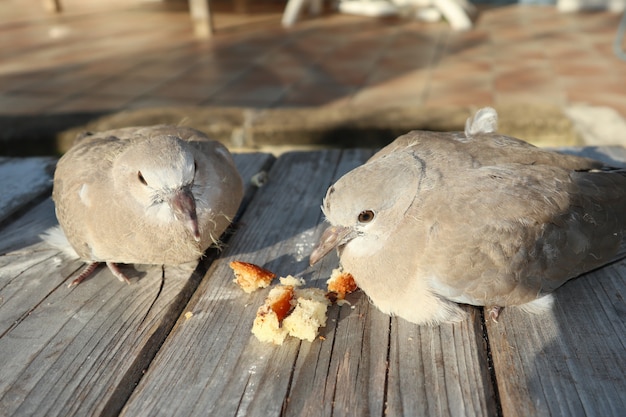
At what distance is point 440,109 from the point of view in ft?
14.9

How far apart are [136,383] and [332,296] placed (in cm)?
76

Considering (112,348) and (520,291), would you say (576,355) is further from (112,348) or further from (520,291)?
(112,348)

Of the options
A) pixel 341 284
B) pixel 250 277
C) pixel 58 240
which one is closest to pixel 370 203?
pixel 341 284

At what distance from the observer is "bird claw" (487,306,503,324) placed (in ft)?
6.87

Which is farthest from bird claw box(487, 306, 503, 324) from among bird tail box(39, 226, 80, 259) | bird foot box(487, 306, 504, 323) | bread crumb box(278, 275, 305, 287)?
bird tail box(39, 226, 80, 259)

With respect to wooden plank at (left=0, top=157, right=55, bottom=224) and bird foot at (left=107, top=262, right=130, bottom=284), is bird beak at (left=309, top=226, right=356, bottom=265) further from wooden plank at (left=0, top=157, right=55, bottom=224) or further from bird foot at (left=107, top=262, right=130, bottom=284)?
wooden plank at (left=0, top=157, right=55, bottom=224)

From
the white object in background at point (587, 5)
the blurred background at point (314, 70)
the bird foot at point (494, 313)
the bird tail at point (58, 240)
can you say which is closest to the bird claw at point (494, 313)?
the bird foot at point (494, 313)

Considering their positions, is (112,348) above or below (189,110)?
above

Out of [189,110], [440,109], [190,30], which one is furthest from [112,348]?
[190,30]

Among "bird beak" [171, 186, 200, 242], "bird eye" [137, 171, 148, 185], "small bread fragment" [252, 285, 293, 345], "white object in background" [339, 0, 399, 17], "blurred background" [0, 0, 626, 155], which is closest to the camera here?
"small bread fragment" [252, 285, 293, 345]

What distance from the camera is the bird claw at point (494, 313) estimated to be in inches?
82.4

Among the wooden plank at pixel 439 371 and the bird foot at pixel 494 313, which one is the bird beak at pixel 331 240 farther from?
the bird foot at pixel 494 313

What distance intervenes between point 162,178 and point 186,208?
156 millimetres

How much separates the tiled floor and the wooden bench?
3.95 meters
